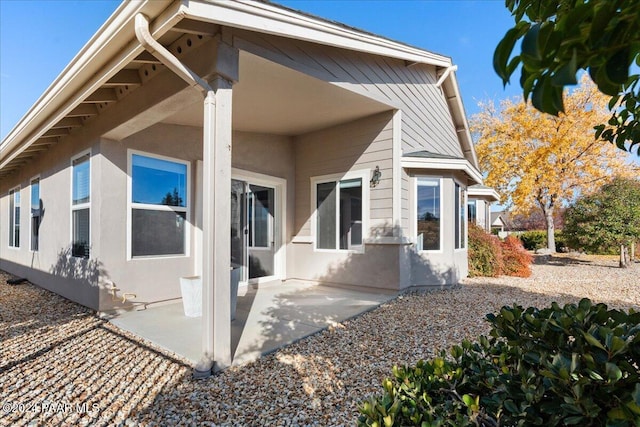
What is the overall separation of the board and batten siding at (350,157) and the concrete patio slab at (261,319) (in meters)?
1.55

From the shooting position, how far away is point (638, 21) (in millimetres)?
644

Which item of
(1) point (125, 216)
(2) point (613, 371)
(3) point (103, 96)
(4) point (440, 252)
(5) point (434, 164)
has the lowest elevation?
(4) point (440, 252)

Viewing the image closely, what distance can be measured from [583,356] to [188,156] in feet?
19.3

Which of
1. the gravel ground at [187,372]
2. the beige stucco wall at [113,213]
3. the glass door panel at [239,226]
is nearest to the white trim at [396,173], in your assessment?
the gravel ground at [187,372]

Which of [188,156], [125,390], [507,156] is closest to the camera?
[125,390]

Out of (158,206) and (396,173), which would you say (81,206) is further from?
(396,173)

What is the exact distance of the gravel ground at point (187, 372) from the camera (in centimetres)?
245

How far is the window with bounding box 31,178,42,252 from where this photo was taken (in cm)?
764

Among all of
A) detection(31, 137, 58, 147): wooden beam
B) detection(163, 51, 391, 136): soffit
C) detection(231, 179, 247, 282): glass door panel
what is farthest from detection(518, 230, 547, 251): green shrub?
detection(31, 137, 58, 147): wooden beam

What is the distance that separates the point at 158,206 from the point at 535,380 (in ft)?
18.1

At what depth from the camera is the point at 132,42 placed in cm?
308

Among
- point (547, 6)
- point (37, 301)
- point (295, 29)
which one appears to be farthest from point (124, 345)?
point (547, 6)

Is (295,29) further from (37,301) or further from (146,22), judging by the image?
(37,301)

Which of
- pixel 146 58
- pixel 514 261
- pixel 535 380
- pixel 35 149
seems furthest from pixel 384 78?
pixel 35 149
